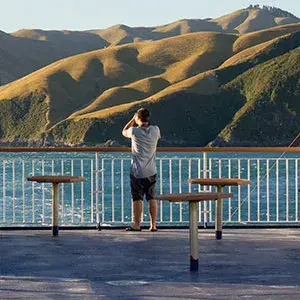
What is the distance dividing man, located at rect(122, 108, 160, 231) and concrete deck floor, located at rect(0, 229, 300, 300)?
0.34 meters

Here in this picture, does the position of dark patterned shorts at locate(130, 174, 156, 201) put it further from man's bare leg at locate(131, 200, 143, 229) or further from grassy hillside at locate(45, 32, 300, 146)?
grassy hillside at locate(45, 32, 300, 146)

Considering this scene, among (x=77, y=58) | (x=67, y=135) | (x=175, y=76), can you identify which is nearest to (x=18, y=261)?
(x=67, y=135)

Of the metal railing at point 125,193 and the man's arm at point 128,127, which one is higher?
the man's arm at point 128,127

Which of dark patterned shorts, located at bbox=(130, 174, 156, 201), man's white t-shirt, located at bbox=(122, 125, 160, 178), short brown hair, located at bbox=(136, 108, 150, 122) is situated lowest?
dark patterned shorts, located at bbox=(130, 174, 156, 201)

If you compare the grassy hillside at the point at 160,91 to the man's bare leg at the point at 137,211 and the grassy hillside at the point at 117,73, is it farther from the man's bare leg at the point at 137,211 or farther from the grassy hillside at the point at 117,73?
the man's bare leg at the point at 137,211

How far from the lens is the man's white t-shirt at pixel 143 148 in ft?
25.6

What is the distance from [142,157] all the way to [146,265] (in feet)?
6.47

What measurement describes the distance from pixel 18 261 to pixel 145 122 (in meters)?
2.07

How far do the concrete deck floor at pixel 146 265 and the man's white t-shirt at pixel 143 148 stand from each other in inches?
23.6

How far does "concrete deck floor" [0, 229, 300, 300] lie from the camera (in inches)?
198

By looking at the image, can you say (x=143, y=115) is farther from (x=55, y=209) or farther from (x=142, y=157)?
(x=55, y=209)

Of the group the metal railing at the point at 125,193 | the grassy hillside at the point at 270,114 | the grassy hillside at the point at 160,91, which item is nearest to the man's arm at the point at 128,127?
the metal railing at the point at 125,193

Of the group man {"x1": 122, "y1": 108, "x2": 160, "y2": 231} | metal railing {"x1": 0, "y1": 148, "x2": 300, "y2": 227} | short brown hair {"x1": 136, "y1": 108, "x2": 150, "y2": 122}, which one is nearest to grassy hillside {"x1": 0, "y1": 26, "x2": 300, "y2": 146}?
metal railing {"x1": 0, "y1": 148, "x2": 300, "y2": 227}

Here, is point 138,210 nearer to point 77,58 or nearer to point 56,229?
point 56,229
